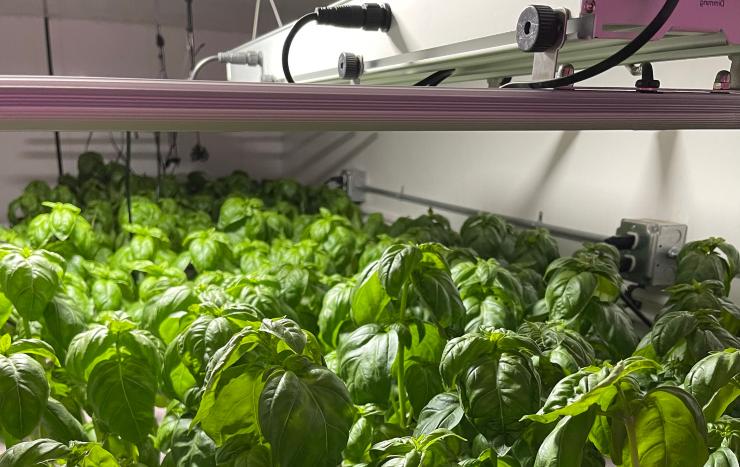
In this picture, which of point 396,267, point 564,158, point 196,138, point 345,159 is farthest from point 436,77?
point 196,138

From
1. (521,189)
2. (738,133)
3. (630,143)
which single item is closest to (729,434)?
(738,133)

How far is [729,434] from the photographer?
526 millimetres

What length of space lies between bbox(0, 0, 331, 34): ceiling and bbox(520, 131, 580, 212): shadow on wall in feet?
3.72

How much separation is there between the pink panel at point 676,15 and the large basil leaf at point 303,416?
13.5 inches

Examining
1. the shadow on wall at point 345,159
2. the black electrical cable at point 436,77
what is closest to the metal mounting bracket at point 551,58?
the black electrical cable at point 436,77

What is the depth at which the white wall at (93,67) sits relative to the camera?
2635mm

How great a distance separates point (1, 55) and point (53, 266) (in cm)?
220

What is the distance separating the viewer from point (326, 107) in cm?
43

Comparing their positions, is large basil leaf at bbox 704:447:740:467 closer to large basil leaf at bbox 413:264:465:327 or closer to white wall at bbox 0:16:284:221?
large basil leaf at bbox 413:264:465:327

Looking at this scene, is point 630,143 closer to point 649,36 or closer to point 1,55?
point 649,36

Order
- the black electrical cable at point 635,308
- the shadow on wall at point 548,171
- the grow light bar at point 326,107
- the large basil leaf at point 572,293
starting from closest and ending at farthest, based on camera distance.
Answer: the grow light bar at point 326,107 → the large basil leaf at point 572,293 → the black electrical cable at point 635,308 → the shadow on wall at point 548,171

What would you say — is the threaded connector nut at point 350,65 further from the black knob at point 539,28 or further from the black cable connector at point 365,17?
the black knob at point 539,28

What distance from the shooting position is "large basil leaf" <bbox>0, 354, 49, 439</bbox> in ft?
1.83

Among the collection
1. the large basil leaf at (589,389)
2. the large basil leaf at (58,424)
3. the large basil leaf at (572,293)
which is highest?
the large basil leaf at (589,389)
